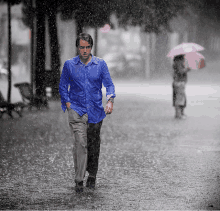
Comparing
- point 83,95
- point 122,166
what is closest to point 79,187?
point 83,95

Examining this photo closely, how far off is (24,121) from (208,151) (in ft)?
18.4

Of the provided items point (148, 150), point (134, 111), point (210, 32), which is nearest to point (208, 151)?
point (148, 150)

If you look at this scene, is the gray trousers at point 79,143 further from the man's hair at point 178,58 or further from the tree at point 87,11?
the tree at point 87,11

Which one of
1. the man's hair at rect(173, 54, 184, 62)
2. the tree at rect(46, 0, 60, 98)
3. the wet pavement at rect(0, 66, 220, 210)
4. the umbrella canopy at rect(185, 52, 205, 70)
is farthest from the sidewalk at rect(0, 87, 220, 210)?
the tree at rect(46, 0, 60, 98)

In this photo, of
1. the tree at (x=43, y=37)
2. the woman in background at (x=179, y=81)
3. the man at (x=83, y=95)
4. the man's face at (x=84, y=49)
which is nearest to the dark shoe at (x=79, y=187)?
the man at (x=83, y=95)

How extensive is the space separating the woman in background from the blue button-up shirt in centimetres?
739

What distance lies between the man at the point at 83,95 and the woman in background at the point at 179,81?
7394 millimetres

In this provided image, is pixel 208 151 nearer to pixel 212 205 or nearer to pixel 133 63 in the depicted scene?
pixel 212 205

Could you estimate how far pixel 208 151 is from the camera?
8547 mm

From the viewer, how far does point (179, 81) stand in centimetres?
1320

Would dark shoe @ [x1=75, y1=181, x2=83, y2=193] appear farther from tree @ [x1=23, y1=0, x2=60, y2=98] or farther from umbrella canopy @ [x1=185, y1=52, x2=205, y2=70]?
tree @ [x1=23, y1=0, x2=60, y2=98]

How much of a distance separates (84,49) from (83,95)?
0.48 meters

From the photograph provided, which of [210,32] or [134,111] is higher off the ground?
[210,32]

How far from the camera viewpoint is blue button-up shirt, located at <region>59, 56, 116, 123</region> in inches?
222
